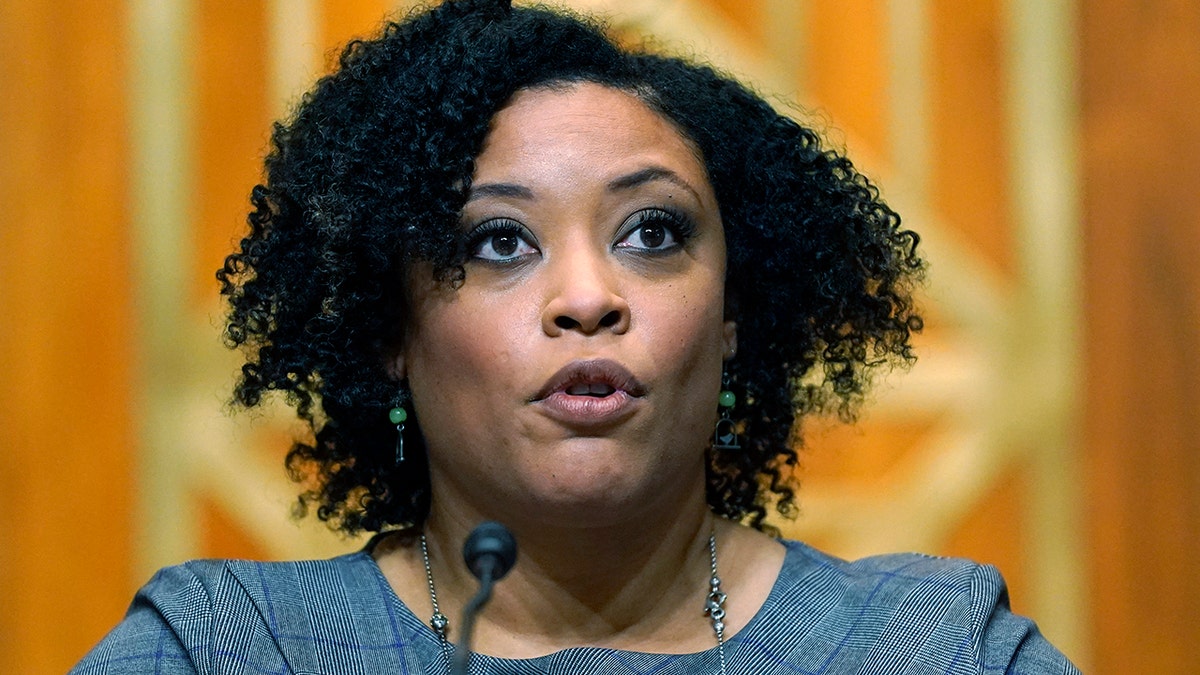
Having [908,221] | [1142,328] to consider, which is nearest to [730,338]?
[908,221]

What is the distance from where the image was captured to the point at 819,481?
3.19 metres

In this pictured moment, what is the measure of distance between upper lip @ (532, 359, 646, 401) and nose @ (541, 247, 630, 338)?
→ 0.04 meters

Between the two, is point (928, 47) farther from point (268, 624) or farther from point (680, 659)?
point (268, 624)

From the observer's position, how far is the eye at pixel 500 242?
6.19 feet

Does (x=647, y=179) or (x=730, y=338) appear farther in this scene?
(x=730, y=338)

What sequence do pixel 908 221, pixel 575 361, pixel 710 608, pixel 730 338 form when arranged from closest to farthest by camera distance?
pixel 575 361
pixel 710 608
pixel 730 338
pixel 908 221

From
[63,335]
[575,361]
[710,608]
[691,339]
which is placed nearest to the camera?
[575,361]

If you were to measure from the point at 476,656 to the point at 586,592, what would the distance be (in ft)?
0.55

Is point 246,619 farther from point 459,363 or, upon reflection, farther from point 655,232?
point 655,232

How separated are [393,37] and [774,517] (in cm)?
157

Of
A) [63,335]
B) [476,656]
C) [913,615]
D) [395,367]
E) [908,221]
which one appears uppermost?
[908,221]

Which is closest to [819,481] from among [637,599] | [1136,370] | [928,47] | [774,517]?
[774,517]

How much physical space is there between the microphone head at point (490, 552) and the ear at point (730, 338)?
77 cm

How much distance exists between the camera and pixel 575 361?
5.86 feet
